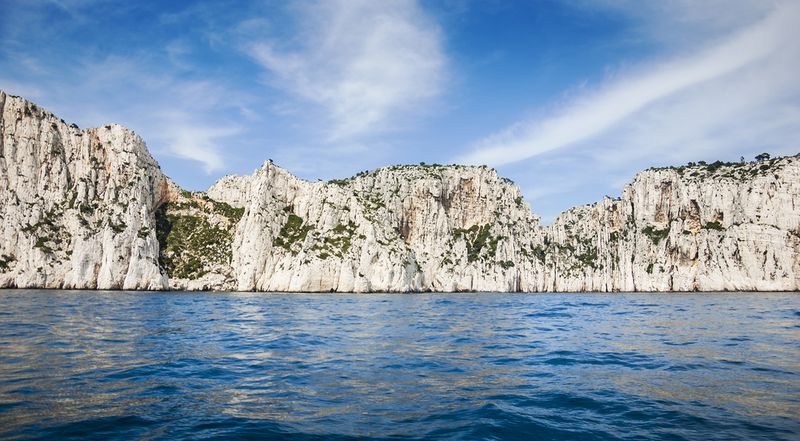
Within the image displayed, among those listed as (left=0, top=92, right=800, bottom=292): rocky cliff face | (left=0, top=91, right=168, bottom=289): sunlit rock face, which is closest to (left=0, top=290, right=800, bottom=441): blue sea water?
(left=0, top=91, right=168, bottom=289): sunlit rock face

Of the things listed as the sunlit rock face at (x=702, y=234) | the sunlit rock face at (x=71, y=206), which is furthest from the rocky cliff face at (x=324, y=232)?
the sunlit rock face at (x=702, y=234)

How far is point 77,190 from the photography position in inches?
5098

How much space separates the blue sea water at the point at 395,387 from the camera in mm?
9820

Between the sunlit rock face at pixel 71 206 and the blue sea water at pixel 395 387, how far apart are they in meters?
107

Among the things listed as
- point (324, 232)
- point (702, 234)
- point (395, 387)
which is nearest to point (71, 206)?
point (324, 232)

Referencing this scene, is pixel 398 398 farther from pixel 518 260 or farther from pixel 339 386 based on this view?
pixel 518 260

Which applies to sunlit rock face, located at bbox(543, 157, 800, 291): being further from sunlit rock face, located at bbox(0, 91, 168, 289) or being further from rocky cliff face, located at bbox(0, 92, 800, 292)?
sunlit rock face, located at bbox(0, 91, 168, 289)

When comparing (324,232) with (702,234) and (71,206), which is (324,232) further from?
(702,234)

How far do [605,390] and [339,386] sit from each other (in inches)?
316

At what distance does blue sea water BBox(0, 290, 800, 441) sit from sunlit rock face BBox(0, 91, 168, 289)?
4221 inches

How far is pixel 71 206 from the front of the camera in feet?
414

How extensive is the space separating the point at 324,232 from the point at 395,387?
13990 cm

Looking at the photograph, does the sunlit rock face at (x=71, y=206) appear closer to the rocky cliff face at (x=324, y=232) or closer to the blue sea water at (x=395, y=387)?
the rocky cliff face at (x=324, y=232)

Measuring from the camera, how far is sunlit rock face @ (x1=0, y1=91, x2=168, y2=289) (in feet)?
373
